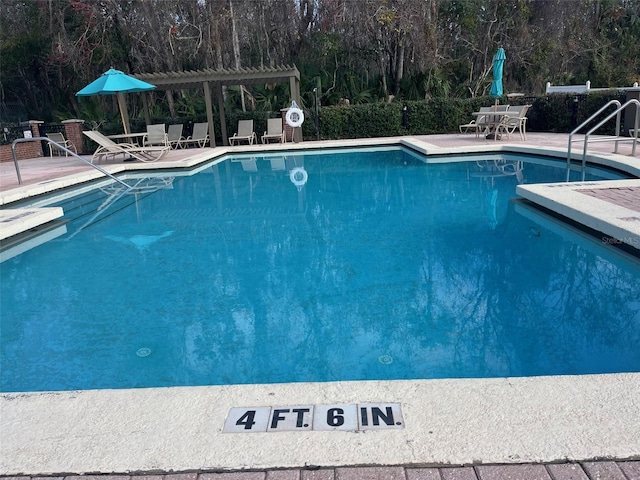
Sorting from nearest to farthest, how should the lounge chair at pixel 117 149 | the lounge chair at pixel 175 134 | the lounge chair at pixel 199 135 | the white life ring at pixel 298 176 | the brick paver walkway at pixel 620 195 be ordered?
the brick paver walkway at pixel 620 195 < the white life ring at pixel 298 176 < the lounge chair at pixel 117 149 < the lounge chair at pixel 175 134 < the lounge chair at pixel 199 135

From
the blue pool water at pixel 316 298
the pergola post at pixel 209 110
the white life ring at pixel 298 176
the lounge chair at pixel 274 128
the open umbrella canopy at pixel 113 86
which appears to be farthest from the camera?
the lounge chair at pixel 274 128

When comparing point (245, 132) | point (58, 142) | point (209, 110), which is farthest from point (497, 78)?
point (58, 142)

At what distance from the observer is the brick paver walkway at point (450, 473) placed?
1.70 m

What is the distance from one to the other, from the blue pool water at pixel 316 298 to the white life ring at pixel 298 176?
2013mm

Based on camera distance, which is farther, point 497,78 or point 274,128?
point 274,128

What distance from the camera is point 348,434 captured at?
6.47ft

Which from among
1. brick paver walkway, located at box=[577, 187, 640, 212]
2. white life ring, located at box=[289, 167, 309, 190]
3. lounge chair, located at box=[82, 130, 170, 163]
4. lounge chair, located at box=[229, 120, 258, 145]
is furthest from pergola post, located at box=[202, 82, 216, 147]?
brick paver walkway, located at box=[577, 187, 640, 212]

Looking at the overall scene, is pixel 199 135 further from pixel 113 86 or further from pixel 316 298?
pixel 316 298

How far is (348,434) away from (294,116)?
13.6 meters

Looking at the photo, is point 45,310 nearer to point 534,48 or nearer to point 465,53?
point 465,53

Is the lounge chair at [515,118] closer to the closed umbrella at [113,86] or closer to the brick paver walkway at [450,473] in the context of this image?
the closed umbrella at [113,86]

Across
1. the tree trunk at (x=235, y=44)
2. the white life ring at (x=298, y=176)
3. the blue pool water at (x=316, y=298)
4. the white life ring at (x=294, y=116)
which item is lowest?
the blue pool water at (x=316, y=298)

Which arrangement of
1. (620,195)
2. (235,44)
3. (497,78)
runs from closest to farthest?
1. (620,195)
2. (497,78)
3. (235,44)

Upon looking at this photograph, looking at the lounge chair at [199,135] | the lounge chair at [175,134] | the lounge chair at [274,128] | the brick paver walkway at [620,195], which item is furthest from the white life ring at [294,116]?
the brick paver walkway at [620,195]
